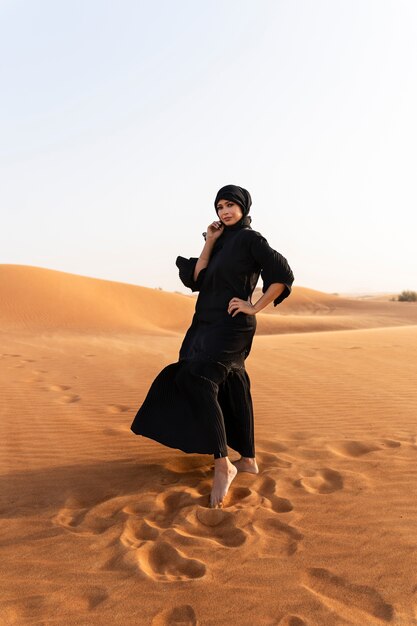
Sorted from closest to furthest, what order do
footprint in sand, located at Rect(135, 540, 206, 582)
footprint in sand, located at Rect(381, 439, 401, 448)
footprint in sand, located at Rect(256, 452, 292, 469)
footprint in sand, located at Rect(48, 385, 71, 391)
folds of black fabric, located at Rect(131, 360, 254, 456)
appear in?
1. footprint in sand, located at Rect(135, 540, 206, 582)
2. folds of black fabric, located at Rect(131, 360, 254, 456)
3. footprint in sand, located at Rect(256, 452, 292, 469)
4. footprint in sand, located at Rect(381, 439, 401, 448)
5. footprint in sand, located at Rect(48, 385, 71, 391)

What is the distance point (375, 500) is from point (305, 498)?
0.43 m

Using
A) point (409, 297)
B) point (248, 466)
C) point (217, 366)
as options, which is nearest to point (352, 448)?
point (248, 466)

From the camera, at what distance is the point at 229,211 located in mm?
4043

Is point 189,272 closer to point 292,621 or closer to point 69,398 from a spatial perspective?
point 292,621

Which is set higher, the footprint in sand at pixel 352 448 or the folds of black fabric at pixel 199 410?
the folds of black fabric at pixel 199 410

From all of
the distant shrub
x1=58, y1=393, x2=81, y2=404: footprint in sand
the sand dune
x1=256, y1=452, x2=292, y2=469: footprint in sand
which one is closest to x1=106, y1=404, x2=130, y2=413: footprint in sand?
x1=58, y1=393, x2=81, y2=404: footprint in sand

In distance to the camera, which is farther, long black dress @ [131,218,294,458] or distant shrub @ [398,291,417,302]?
distant shrub @ [398,291,417,302]

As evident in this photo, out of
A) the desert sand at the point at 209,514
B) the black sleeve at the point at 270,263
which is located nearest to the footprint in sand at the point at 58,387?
the desert sand at the point at 209,514

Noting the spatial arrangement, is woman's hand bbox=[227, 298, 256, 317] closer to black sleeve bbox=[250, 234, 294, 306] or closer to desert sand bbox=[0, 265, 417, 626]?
black sleeve bbox=[250, 234, 294, 306]

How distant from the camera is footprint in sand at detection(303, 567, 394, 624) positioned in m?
2.41

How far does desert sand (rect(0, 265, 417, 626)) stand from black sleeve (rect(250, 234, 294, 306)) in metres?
1.39

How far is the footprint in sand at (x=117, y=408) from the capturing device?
6332mm

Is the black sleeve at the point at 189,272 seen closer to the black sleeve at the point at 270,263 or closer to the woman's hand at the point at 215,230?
the woman's hand at the point at 215,230

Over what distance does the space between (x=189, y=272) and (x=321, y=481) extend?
173cm
